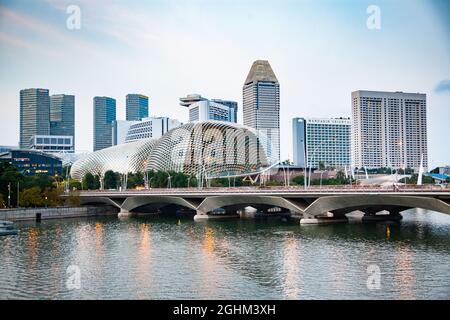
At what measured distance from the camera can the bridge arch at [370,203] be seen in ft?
110

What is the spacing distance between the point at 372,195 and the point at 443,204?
588 cm

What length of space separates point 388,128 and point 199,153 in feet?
224

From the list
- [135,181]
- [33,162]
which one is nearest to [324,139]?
[33,162]

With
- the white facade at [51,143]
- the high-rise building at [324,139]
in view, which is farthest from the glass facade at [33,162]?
the high-rise building at [324,139]

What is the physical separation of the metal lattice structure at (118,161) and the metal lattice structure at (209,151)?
330cm

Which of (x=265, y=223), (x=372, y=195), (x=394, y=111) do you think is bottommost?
(x=265, y=223)

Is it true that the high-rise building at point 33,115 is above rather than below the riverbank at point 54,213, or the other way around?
above

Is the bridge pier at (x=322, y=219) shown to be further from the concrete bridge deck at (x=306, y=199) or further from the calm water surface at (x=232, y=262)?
the calm water surface at (x=232, y=262)

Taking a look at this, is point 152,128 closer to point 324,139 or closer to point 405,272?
point 324,139

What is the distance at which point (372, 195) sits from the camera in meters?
37.6
